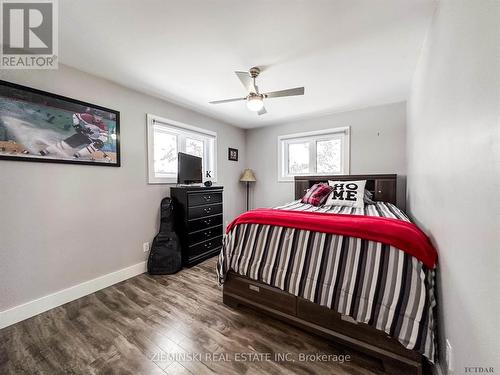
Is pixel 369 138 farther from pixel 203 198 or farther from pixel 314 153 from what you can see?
pixel 203 198

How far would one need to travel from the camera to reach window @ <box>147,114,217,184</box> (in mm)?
2789

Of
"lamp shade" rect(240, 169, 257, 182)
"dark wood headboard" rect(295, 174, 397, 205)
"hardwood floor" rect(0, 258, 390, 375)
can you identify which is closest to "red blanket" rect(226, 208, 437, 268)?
"hardwood floor" rect(0, 258, 390, 375)

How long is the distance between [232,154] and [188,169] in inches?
53.1

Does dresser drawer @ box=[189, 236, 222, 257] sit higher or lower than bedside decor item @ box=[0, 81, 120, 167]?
lower

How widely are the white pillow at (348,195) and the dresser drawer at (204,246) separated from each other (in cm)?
182

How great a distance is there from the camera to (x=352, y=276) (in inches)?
51.9

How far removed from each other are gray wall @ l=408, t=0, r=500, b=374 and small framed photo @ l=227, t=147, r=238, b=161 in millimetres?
3248

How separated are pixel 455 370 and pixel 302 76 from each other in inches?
99.5

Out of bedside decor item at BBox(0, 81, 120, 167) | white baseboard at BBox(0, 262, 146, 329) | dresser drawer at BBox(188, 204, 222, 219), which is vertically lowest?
white baseboard at BBox(0, 262, 146, 329)

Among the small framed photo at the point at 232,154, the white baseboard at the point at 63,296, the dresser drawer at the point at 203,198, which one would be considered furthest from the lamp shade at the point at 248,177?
the white baseboard at the point at 63,296

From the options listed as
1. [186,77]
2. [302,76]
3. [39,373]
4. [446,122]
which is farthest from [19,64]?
[446,122]

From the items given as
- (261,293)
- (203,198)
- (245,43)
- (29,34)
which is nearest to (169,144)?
(203,198)

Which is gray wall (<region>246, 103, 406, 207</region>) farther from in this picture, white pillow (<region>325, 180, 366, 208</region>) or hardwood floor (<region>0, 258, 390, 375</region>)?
hardwood floor (<region>0, 258, 390, 375</region>)

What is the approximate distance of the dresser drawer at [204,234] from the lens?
2.84m
